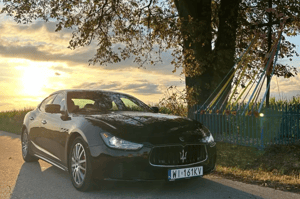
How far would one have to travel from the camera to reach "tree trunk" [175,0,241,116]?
571 inches

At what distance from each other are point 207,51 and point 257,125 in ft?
13.6

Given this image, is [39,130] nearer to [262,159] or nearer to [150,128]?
[150,128]

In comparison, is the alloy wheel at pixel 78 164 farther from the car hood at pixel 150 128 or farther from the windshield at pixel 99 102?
the windshield at pixel 99 102

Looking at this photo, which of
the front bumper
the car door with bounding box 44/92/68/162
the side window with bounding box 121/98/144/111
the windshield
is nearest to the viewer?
the front bumper

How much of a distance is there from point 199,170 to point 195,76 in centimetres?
1026

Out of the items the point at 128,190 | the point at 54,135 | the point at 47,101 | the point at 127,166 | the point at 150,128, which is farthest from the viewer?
the point at 47,101

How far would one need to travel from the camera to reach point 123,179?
4.99 metres

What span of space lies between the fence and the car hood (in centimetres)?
711

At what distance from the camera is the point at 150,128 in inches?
210

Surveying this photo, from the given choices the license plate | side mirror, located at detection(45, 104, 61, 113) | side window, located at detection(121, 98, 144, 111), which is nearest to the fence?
side window, located at detection(121, 98, 144, 111)

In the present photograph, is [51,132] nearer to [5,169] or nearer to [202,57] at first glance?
[5,169]

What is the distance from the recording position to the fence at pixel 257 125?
502 inches

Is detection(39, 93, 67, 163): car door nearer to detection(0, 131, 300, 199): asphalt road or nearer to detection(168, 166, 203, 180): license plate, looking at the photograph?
detection(0, 131, 300, 199): asphalt road

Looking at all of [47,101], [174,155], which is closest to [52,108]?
[47,101]
